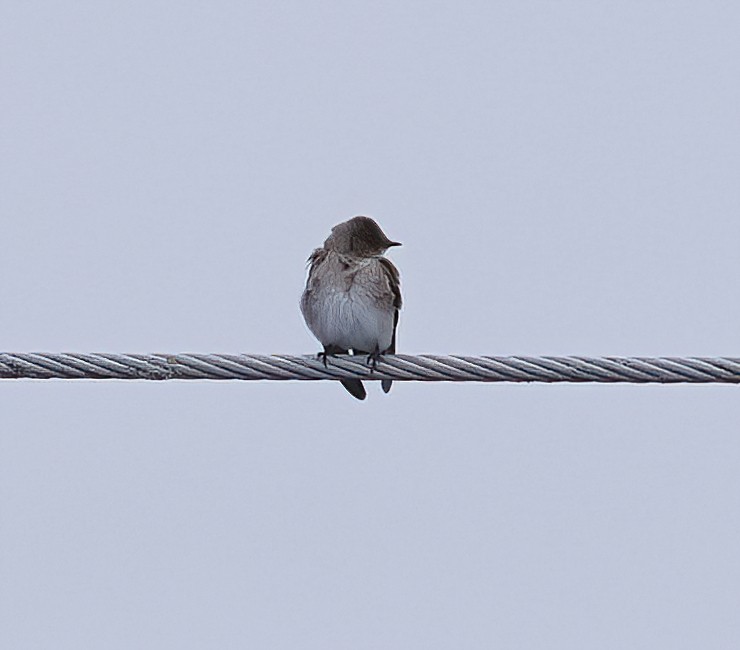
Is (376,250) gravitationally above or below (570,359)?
above

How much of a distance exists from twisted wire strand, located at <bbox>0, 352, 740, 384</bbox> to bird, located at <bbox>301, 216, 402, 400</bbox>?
219cm

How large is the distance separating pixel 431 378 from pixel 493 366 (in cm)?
38

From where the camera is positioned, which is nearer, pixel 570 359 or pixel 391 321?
pixel 570 359

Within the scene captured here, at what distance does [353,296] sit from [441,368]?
A: 2.52 m

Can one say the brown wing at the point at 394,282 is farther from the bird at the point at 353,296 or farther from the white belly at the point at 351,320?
the white belly at the point at 351,320

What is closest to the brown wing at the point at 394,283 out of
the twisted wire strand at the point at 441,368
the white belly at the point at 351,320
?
the white belly at the point at 351,320

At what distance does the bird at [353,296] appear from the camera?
30.1ft

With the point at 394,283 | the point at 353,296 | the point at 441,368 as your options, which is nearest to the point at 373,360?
the point at 441,368

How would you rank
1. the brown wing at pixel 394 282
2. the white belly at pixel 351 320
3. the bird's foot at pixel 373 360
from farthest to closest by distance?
the brown wing at pixel 394 282 → the white belly at pixel 351 320 → the bird's foot at pixel 373 360

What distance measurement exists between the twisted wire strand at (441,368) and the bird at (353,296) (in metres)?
2.19

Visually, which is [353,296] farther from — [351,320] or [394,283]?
[394,283]

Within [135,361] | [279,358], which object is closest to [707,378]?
[279,358]

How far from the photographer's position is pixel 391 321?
9391 millimetres

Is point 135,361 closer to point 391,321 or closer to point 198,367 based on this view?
point 198,367
